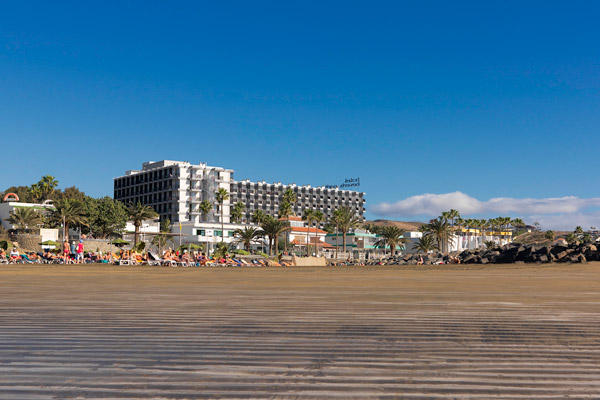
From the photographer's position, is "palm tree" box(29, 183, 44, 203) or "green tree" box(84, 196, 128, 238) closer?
"green tree" box(84, 196, 128, 238)

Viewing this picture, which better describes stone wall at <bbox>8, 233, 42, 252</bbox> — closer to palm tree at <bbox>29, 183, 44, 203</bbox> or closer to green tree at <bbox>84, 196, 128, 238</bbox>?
green tree at <bbox>84, 196, 128, 238</bbox>

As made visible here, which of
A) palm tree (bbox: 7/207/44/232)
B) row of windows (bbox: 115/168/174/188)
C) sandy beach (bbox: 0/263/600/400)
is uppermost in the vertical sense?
row of windows (bbox: 115/168/174/188)

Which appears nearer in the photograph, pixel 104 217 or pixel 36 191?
pixel 104 217

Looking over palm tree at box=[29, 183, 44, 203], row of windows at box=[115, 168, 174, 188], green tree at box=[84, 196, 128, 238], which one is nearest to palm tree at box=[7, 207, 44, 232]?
green tree at box=[84, 196, 128, 238]

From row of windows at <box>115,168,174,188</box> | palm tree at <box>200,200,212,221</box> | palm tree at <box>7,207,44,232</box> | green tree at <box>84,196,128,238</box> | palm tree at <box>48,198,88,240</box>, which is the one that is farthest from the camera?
row of windows at <box>115,168,174,188</box>

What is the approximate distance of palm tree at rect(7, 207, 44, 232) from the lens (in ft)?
277

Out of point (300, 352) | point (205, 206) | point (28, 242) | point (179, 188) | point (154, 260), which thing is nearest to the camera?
point (300, 352)

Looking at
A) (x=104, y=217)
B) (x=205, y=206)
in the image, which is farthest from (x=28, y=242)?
(x=205, y=206)

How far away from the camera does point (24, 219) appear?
84.2m

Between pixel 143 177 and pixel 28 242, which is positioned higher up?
pixel 143 177

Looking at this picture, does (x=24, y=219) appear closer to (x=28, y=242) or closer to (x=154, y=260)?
(x=28, y=242)

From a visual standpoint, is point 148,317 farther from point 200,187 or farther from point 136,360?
point 200,187

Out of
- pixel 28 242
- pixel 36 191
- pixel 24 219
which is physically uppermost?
pixel 36 191

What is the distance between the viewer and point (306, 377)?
14.2ft
